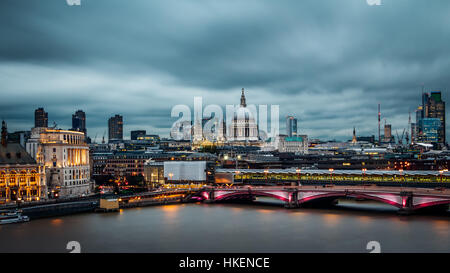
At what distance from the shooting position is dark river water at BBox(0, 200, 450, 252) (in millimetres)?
29656

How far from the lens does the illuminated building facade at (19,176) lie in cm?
4731

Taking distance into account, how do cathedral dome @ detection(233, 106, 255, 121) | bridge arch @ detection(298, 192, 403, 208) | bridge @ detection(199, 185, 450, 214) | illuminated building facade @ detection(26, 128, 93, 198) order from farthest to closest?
1. cathedral dome @ detection(233, 106, 255, 121)
2. illuminated building facade @ detection(26, 128, 93, 198)
3. bridge arch @ detection(298, 192, 403, 208)
4. bridge @ detection(199, 185, 450, 214)

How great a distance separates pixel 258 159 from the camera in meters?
103

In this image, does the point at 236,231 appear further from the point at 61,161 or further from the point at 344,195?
the point at 61,161

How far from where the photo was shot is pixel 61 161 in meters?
55.2

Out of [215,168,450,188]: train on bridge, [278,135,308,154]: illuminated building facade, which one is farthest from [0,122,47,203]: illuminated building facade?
[278,135,308,154]: illuminated building facade

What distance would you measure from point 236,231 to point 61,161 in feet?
95.8

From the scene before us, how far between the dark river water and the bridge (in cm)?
130

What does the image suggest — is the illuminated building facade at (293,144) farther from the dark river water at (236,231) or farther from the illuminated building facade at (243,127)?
the dark river water at (236,231)

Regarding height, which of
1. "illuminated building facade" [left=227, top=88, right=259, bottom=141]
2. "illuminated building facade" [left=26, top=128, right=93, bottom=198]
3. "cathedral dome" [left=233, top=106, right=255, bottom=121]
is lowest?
"illuminated building facade" [left=26, top=128, right=93, bottom=198]

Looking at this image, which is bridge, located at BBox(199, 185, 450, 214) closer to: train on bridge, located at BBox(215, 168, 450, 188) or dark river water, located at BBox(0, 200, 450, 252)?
dark river water, located at BBox(0, 200, 450, 252)

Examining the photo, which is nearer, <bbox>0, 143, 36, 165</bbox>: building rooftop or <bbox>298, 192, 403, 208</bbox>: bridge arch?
<bbox>298, 192, 403, 208</bbox>: bridge arch
